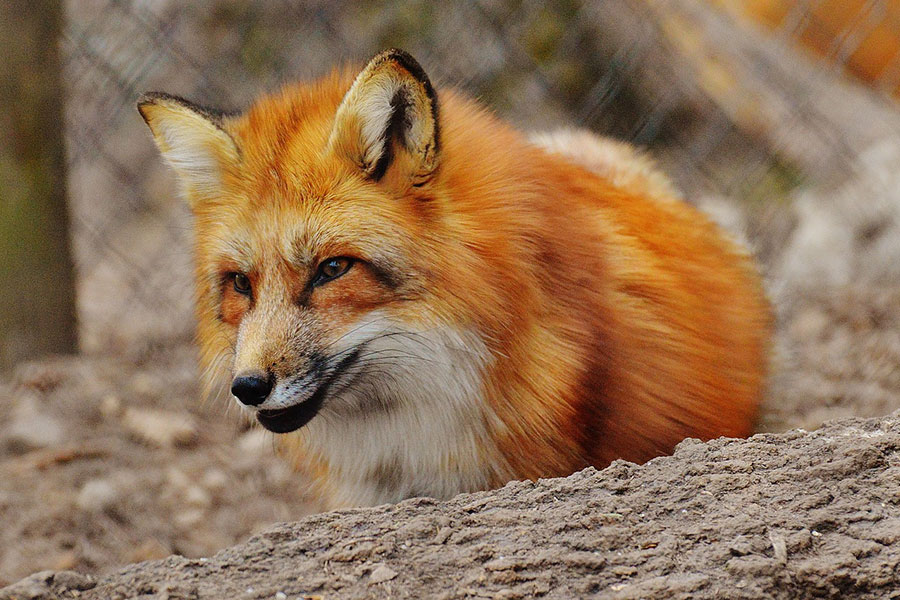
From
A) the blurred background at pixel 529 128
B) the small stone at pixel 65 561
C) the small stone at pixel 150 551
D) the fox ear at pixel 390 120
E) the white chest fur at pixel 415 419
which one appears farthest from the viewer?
the blurred background at pixel 529 128

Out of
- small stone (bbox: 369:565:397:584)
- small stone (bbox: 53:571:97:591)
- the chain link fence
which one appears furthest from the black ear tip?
the chain link fence

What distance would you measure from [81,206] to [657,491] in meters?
5.64

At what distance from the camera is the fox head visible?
2.55m

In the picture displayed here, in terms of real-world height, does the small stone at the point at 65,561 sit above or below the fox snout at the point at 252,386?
below

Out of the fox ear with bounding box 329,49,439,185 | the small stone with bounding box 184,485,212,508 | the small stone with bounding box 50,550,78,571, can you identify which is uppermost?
the fox ear with bounding box 329,49,439,185

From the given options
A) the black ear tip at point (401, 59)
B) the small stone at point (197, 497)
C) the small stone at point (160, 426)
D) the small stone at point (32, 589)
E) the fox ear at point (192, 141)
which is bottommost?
the small stone at point (160, 426)

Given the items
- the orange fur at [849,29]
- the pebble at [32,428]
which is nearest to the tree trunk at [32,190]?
the pebble at [32,428]

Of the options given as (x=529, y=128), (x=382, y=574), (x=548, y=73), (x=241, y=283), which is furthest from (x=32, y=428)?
(x=548, y=73)

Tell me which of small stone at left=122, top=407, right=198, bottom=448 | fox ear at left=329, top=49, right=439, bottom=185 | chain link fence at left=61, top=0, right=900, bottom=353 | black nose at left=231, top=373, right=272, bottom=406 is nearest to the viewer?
black nose at left=231, top=373, right=272, bottom=406

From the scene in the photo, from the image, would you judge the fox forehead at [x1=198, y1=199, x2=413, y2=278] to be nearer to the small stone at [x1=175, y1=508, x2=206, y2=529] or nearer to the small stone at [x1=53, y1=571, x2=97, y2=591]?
the small stone at [x1=53, y1=571, x2=97, y2=591]

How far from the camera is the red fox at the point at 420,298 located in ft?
8.56

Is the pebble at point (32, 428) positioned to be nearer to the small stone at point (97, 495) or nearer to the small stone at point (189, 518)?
the small stone at point (97, 495)

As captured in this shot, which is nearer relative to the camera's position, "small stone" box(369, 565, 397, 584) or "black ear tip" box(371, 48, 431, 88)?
"small stone" box(369, 565, 397, 584)

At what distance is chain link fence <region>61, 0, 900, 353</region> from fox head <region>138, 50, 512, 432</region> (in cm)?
316
